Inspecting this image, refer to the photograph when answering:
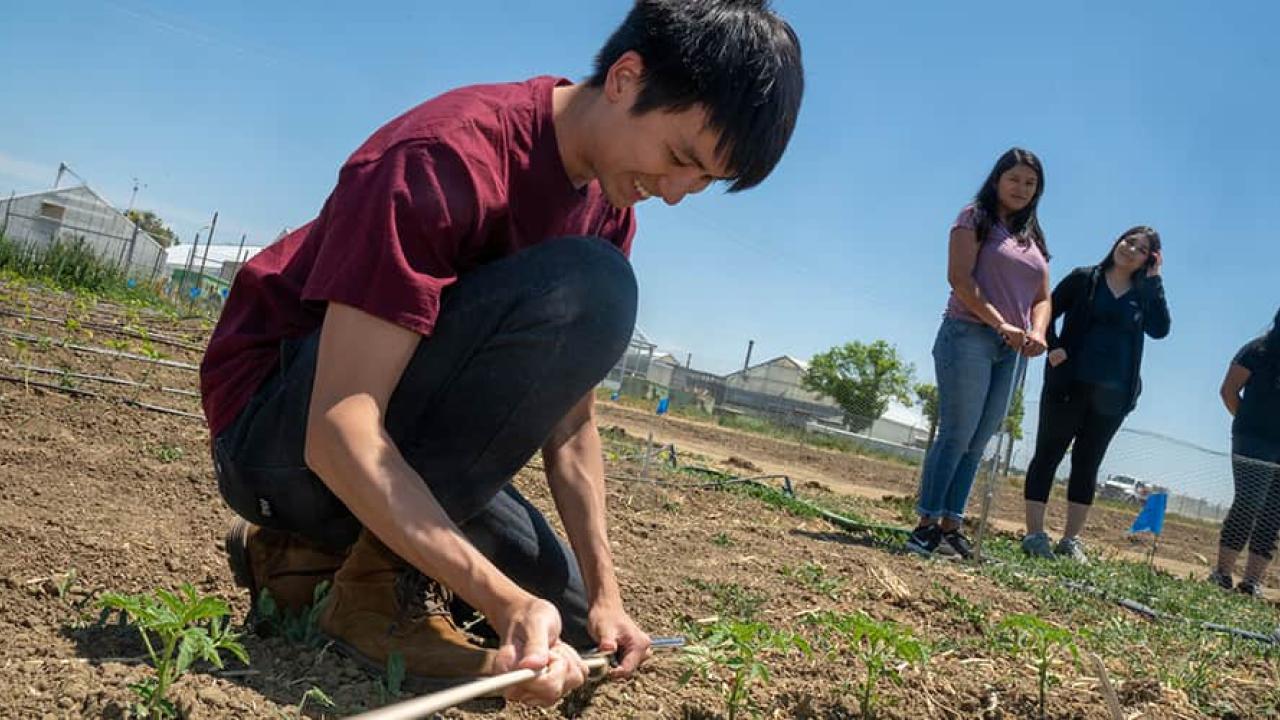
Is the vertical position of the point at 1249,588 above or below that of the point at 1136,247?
below

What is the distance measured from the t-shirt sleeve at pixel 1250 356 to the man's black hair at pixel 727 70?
200 inches

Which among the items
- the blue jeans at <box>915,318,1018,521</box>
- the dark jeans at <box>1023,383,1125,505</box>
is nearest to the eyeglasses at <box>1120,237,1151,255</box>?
the dark jeans at <box>1023,383,1125,505</box>

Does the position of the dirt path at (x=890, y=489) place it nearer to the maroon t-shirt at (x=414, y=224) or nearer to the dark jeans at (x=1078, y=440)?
Answer: the dark jeans at (x=1078, y=440)

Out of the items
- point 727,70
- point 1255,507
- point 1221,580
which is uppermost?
point 727,70

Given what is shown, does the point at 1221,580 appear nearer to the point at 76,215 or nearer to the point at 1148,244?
the point at 1148,244

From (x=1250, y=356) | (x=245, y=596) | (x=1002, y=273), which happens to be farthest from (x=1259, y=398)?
(x=245, y=596)

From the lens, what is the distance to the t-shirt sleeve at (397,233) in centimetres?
139

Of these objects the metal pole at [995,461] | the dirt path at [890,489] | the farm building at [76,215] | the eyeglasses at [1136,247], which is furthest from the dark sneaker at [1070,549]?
the farm building at [76,215]

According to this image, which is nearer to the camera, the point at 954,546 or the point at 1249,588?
the point at 954,546

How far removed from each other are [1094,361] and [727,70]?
4.10 meters

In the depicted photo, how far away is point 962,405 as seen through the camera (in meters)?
4.24

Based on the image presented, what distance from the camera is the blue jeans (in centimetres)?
425

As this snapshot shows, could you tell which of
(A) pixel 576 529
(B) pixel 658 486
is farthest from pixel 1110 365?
(A) pixel 576 529

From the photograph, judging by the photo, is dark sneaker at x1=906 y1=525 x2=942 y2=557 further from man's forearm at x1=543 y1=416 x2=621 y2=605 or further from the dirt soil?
man's forearm at x1=543 y1=416 x2=621 y2=605
